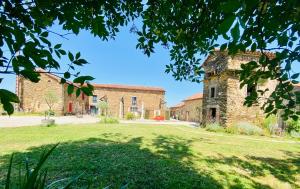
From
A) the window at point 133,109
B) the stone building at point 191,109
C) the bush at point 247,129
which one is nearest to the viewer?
the bush at point 247,129

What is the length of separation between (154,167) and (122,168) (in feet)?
2.58

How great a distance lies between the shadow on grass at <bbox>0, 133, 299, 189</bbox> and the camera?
18.0 feet

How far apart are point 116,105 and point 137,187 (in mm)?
40504

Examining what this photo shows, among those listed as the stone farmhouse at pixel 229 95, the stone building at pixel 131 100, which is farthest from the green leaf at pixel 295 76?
the stone building at pixel 131 100

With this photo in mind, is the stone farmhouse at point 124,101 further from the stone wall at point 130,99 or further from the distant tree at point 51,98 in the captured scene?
the distant tree at point 51,98

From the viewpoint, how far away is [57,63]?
6.64ft

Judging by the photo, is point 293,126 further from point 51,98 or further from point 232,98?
point 51,98

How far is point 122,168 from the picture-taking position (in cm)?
625

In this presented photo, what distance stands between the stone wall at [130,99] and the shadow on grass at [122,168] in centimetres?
3641

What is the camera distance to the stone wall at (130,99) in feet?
147

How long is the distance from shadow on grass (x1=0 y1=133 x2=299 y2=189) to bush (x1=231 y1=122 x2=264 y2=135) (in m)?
10.0

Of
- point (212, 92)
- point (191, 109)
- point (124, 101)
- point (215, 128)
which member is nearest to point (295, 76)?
point (215, 128)

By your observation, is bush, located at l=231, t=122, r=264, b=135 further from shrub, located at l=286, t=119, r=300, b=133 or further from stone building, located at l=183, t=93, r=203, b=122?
stone building, located at l=183, t=93, r=203, b=122

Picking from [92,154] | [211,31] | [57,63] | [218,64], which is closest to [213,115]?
[218,64]
